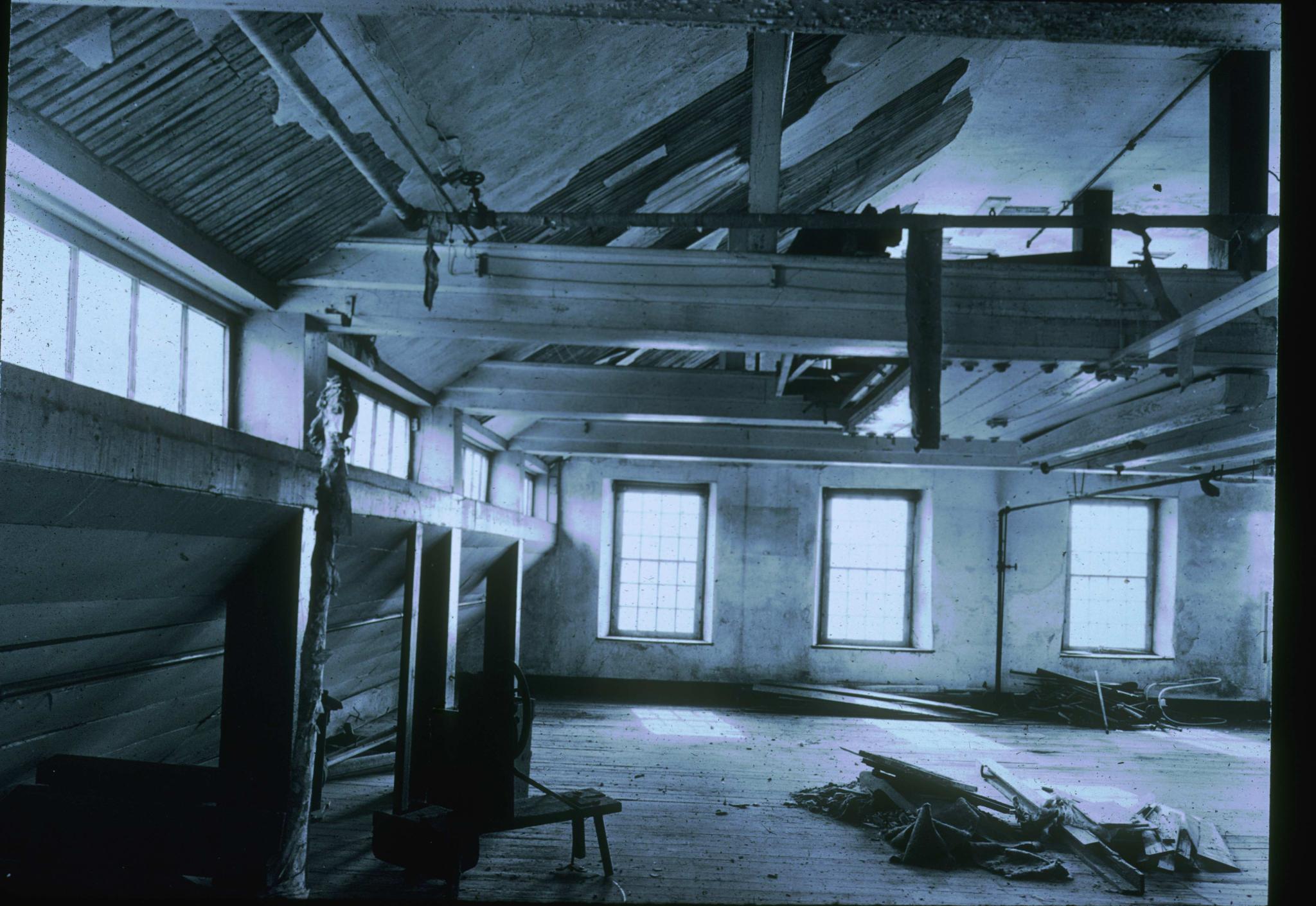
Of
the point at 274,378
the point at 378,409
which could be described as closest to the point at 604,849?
the point at 274,378

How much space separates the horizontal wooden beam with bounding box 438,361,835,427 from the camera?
691cm

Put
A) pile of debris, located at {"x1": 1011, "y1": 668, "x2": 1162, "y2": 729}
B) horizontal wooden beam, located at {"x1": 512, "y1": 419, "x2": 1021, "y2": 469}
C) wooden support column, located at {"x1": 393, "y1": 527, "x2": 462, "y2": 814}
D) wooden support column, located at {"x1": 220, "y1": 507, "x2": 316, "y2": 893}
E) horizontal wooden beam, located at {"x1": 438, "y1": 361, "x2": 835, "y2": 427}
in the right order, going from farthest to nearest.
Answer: pile of debris, located at {"x1": 1011, "y1": 668, "x2": 1162, "y2": 729} < horizontal wooden beam, located at {"x1": 512, "y1": 419, "x2": 1021, "y2": 469} < horizontal wooden beam, located at {"x1": 438, "y1": 361, "x2": 835, "y2": 427} < wooden support column, located at {"x1": 393, "y1": 527, "x2": 462, "y2": 814} < wooden support column, located at {"x1": 220, "y1": 507, "x2": 316, "y2": 893}

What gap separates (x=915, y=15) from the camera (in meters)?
1.30

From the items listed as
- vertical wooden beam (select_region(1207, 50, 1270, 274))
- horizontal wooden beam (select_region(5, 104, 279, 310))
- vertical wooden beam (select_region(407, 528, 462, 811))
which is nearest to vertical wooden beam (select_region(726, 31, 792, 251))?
vertical wooden beam (select_region(1207, 50, 1270, 274))

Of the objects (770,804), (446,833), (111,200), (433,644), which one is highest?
(111,200)

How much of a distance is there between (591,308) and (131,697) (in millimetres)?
2618

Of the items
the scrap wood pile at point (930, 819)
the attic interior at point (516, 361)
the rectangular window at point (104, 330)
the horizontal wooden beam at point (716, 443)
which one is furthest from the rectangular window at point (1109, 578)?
the rectangular window at point (104, 330)

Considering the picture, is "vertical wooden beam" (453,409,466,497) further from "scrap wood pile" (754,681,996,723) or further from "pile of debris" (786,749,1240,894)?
"scrap wood pile" (754,681,996,723)

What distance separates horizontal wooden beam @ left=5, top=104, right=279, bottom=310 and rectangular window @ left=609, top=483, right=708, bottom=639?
29.4 feet

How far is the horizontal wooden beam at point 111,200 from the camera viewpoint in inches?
104

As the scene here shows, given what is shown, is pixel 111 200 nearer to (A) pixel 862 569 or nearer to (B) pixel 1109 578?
(A) pixel 862 569

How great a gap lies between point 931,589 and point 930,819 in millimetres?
6849

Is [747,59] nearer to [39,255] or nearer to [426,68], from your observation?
[426,68]

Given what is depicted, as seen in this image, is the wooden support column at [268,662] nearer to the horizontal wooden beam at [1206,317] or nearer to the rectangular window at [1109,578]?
the horizontal wooden beam at [1206,317]
